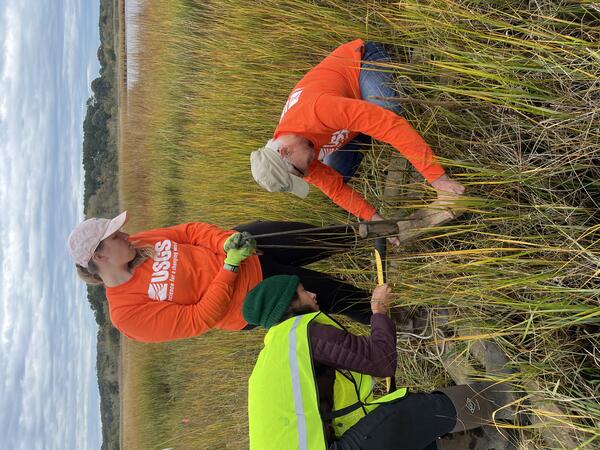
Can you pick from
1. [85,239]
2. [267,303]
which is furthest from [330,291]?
[85,239]

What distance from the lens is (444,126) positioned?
175 cm

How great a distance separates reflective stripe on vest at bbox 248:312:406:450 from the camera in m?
1.26

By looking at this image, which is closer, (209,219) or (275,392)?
(275,392)

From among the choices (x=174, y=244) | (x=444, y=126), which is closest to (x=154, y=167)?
(x=174, y=244)

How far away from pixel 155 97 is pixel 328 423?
14.0ft

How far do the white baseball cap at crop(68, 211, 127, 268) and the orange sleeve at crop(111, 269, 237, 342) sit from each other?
22 centimetres

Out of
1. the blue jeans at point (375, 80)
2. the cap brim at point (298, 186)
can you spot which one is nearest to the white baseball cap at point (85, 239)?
the cap brim at point (298, 186)

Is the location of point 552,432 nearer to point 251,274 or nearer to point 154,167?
point 251,274

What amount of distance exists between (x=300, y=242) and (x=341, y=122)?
0.66 meters

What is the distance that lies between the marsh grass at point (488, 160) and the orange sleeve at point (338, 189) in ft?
0.51

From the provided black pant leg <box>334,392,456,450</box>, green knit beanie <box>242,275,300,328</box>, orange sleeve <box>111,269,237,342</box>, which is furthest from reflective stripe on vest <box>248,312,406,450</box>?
orange sleeve <box>111,269,237,342</box>

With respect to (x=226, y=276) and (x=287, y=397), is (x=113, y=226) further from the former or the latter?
(x=287, y=397)

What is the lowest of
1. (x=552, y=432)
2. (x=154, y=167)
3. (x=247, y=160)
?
(x=154, y=167)

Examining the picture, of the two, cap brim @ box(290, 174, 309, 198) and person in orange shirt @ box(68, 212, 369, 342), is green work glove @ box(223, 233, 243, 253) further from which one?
cap brim @ box(290, 174, 309, 198)
